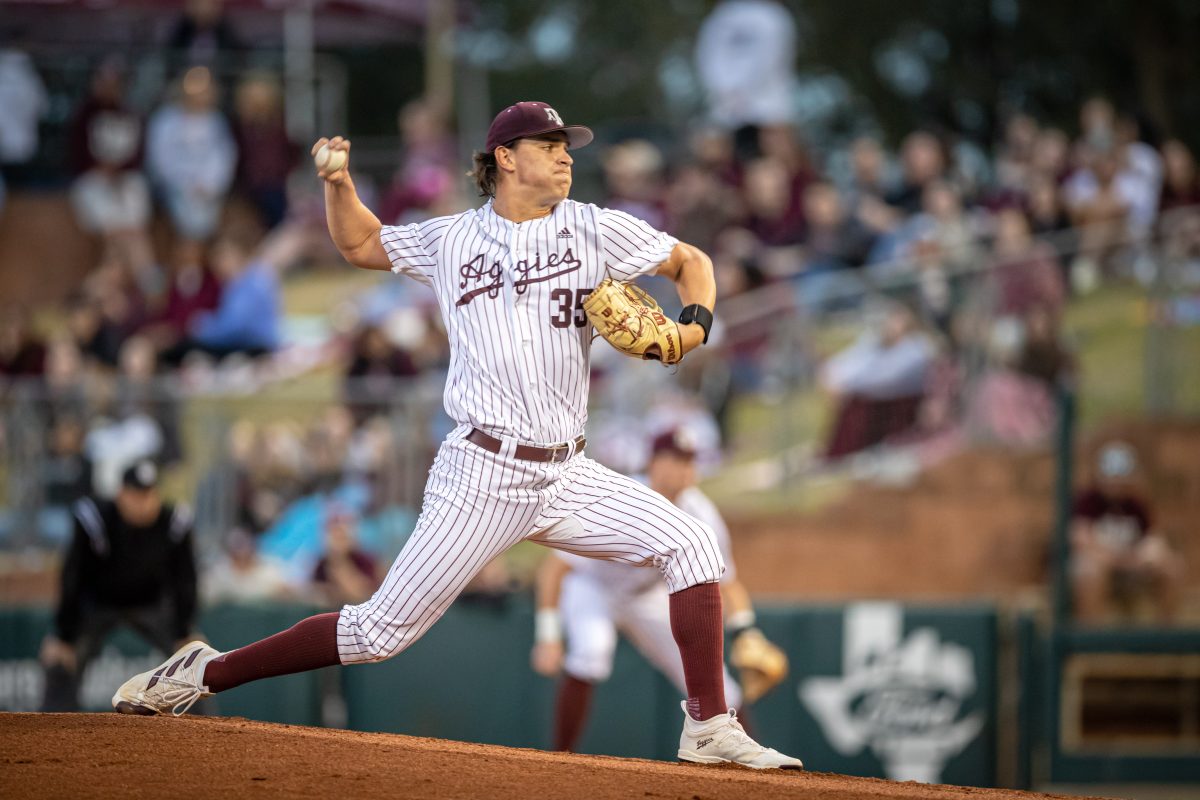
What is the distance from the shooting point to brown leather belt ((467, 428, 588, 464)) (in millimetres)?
5707

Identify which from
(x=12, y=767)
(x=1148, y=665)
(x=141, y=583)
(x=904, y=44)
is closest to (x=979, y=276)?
(x=1148, y=665)

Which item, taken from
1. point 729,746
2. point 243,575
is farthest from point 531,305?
point 243,575

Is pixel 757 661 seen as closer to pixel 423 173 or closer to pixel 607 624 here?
pixel 607 624

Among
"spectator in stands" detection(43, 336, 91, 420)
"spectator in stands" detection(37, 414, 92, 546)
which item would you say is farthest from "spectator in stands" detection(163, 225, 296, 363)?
"spectator in stands" detection(37, 414, 92, 546)

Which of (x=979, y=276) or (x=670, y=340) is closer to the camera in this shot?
(x=670, y=340)

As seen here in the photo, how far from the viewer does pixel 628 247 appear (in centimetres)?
579

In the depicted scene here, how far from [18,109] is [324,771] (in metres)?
11.9

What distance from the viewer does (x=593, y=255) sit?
5.77m

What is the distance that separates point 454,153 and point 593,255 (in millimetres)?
10517

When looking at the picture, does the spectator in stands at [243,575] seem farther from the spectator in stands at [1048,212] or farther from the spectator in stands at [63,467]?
the spectator in stands at [1048,212]

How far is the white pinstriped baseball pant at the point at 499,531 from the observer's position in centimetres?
572

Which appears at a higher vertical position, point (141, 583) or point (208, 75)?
point (208, 75)

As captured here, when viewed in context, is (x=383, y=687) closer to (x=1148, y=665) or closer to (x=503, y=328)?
(x=1148, y=665)

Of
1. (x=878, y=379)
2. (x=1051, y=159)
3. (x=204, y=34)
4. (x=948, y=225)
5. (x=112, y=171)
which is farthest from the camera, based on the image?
(x=204, y=34)
